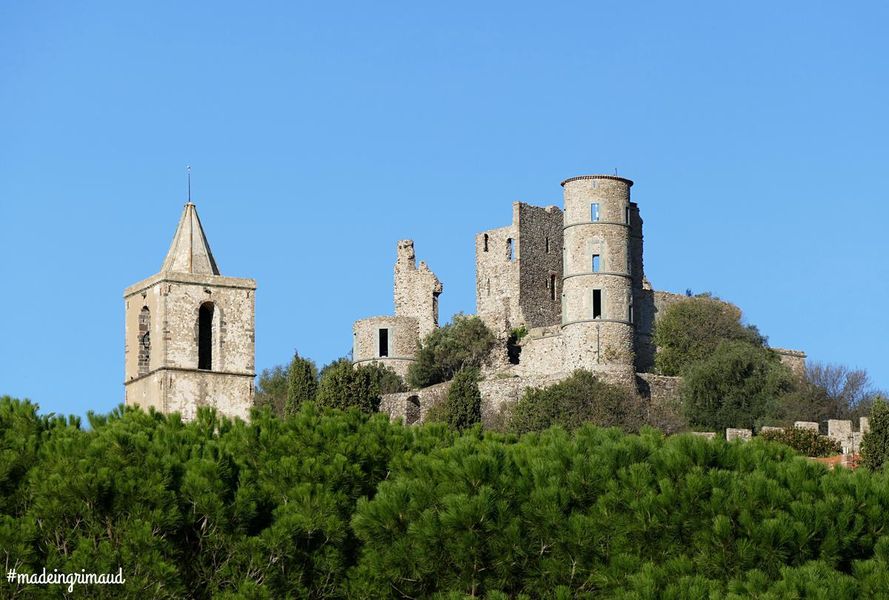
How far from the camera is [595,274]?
6450cm

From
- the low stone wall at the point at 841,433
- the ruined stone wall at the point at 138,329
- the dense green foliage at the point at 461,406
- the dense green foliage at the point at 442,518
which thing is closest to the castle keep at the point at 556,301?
the dense green foliage at the point at 461,406

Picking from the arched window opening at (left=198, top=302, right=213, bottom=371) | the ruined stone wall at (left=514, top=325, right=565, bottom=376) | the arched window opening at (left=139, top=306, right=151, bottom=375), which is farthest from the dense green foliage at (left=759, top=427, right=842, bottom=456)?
the arched window opening at (left=139, top=306, right=151, bottom=375)

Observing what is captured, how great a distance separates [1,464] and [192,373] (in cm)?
1595

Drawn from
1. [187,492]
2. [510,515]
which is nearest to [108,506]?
[187,492]

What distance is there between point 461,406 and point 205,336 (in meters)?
16.4

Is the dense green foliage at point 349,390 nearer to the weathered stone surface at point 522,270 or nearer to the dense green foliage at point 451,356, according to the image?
the dense green foliage at point 451,356

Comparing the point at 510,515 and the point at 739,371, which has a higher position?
the point at 739,371

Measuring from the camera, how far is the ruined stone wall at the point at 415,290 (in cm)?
7294

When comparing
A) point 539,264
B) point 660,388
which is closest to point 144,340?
point 660,388

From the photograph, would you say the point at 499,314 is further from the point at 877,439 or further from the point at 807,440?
the point at 877,439

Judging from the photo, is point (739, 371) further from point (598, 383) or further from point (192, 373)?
point (192, 373)

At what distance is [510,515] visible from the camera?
2617 centimetres

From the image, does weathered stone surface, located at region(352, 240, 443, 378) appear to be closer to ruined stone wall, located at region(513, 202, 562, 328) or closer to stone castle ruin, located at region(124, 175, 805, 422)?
stone castle ruin, located at region(124, 175, 805, 422)

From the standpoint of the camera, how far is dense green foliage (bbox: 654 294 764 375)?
67250mm
